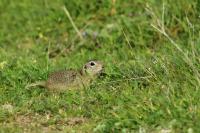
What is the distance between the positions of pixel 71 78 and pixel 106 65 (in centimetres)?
59

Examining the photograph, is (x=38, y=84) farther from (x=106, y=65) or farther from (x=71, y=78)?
(x=106, y=65)

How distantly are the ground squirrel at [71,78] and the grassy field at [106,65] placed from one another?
126mm

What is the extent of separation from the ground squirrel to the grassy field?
0.13m

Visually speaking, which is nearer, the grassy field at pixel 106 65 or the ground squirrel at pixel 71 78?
the grassy field at pixel 106 65

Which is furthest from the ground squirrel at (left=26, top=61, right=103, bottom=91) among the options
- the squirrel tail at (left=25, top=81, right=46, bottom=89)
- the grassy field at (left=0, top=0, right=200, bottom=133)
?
the grassy field at (left=0, top=0, right=200, bottom=133)

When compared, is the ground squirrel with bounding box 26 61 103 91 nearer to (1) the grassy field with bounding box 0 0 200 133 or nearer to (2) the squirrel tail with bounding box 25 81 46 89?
(2) the squirrel tail with bounding box 25 81 46 89

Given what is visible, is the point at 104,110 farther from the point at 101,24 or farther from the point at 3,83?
the point at 101,24

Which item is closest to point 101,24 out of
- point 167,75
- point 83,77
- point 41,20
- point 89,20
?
point 89,20

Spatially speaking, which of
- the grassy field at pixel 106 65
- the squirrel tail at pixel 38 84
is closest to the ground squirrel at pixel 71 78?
the squirrel tail at pixel 38 84

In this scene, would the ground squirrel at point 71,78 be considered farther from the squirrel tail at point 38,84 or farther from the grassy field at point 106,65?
the grassy field at point 106,65

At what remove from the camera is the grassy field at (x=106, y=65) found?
667cm

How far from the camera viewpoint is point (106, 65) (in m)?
8.57

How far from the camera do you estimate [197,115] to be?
6363 millimetres

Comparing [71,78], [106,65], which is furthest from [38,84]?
[106,65]
